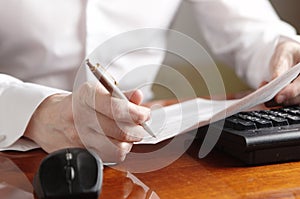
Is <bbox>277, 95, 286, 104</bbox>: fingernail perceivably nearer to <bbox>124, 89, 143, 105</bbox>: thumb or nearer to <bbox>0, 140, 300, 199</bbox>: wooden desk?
<bbox>0, 140, 300, 199</bbox>: wooden desk

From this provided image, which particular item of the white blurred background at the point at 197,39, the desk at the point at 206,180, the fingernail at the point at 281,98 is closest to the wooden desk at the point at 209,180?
the desk at the point at 206,180

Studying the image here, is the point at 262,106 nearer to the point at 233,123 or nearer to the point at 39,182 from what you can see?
the point at 233,123

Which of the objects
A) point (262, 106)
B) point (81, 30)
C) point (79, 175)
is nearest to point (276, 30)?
point (262, 106)

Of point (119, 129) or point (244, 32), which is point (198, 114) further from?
point (244, 32)

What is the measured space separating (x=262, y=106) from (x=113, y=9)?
0.37 meters

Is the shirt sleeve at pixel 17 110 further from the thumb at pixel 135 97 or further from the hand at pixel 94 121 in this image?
the thumb at pixel 135 97

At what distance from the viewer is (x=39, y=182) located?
53 centimetres

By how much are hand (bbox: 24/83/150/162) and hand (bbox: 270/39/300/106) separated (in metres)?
0.30

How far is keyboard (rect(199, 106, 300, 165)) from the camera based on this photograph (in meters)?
0.65

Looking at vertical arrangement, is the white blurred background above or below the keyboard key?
below

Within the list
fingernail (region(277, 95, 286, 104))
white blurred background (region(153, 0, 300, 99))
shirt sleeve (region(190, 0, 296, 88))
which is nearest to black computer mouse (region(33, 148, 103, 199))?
fingernail (region(277, 95, 286, 104))

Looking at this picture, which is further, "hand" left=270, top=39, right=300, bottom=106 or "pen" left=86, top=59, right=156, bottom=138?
"hand" left=270, top=39, right=300, bottom=106

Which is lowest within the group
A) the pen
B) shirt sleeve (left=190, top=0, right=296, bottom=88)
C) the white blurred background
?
the white blurred background

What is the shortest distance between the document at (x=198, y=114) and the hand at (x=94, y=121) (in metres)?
0.05
